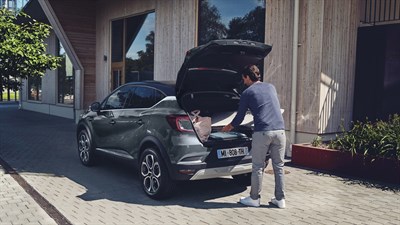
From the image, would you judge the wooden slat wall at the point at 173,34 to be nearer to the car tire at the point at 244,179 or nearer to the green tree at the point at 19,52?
the green tree at the point at 19,52

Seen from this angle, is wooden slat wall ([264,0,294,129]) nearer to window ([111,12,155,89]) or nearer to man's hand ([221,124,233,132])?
man's hand ([221,124,233,132])

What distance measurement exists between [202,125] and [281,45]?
4.18 meters

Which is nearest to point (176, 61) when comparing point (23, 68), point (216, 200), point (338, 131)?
point (23, 68)

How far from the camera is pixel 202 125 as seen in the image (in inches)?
201

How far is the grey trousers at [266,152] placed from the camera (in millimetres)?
4816

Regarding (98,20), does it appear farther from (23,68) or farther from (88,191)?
(88,191)

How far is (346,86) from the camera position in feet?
28.5

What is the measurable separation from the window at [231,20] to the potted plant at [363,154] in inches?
126

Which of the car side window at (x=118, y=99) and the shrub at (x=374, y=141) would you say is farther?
the car side window at (x=118, y=99)

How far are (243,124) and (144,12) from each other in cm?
896

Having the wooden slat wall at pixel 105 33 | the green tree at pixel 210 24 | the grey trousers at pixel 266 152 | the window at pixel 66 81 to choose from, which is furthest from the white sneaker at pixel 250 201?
the window at pixel 66 81

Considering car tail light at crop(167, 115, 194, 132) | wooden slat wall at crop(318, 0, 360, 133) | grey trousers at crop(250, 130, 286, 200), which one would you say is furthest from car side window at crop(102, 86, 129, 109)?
wooden slat wall at crop(318, 0, 360, 133)

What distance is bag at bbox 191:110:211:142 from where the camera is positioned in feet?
16.5

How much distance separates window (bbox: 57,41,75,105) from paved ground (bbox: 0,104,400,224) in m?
10.6
